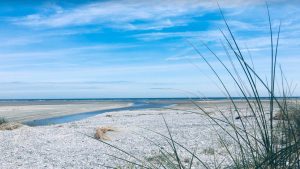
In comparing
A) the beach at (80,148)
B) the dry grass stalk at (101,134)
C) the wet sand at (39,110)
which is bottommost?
the beach at (80,148)

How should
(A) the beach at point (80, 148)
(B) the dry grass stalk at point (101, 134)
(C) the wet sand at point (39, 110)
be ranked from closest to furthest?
(A) the beach at point (80, 148) → (B) the dry grass stalk at point (101, 134) → (C) the wet sand at point (39, 110)

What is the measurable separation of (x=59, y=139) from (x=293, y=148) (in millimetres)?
9802

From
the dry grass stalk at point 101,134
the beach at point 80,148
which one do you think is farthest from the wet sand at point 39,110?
the dry grass stalk at point 101,134

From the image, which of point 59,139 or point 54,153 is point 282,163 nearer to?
point 54,153

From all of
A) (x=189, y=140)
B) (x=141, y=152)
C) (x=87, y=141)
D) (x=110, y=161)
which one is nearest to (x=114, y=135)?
(x=87, y=141)

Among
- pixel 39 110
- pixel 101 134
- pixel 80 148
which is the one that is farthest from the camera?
pixel 39 110

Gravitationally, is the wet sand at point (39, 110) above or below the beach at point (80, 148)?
above

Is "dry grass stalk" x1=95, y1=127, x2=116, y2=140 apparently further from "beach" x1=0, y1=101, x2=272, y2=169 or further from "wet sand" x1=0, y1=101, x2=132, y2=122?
"wet sand" x1=0, y1=101, x2=132, y2=122

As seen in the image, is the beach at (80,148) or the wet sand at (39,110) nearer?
the beach at (80,148)

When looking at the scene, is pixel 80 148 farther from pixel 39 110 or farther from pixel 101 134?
pixel 39 110

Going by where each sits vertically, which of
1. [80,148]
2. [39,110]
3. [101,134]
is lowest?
[80,148]

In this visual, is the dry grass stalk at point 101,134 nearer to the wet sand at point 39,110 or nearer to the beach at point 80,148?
the beach at point 80,148

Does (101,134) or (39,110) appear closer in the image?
(101,134)

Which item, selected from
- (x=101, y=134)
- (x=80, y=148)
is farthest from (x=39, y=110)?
(x=80, y=148)
